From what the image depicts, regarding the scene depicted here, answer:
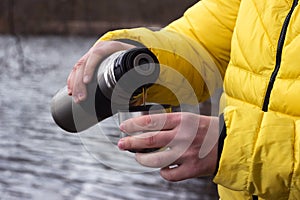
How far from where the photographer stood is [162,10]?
63.0ft

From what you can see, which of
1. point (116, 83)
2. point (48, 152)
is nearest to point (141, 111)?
point (116, 83)

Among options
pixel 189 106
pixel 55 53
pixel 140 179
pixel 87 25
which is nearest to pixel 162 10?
pixel 87 25

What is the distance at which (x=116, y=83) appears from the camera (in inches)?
55.9

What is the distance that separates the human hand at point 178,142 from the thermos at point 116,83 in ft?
0.57

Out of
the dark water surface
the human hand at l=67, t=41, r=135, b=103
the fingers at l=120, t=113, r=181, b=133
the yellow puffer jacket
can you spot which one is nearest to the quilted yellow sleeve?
the yellow puffer jacket

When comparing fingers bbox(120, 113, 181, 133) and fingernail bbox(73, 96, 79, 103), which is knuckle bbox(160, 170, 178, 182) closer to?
fingers bbox(120, 113, 181, 133)

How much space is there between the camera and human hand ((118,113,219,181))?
1223 mm

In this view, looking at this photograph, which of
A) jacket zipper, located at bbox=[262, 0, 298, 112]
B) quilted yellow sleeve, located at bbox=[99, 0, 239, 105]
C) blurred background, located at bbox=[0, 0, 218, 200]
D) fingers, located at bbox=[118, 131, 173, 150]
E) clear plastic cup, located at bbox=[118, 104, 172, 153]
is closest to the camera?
fingers, located at bbox=[118, 131, 173, 150]

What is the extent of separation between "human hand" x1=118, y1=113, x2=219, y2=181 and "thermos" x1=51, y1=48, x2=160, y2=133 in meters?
0.17

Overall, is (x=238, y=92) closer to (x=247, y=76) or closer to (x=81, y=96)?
(x=247, y=76)

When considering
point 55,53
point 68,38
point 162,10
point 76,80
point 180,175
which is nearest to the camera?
point 180,175

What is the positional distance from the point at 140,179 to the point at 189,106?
2.95 metres

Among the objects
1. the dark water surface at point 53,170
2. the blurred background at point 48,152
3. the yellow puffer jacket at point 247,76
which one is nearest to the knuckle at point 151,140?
the yellow puffer jacket at point 247,76

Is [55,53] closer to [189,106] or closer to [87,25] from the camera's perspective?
[87,25]
